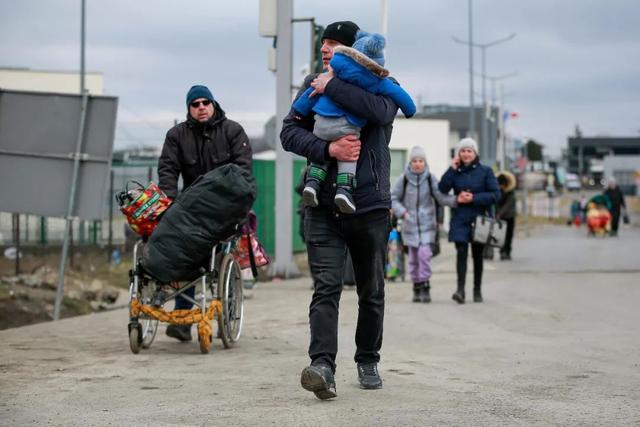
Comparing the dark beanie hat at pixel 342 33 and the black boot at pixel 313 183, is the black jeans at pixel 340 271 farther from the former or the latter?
the dark beanie hat at pixel 342 33

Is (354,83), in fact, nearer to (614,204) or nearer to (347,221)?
(347,221)

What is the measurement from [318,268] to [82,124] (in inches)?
245

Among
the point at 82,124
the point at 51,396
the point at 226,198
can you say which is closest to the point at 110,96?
the point at 82,124

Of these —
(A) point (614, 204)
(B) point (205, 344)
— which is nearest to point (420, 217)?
(B) point (205, 344)

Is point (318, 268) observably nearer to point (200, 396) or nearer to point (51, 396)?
point (200, 396)

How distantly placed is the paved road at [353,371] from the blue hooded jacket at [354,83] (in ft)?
5.07

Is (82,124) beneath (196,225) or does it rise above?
above

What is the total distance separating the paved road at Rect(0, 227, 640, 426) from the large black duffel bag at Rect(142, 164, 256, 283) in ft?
2.12

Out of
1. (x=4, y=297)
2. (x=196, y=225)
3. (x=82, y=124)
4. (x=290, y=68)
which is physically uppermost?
(x=290, y=68)

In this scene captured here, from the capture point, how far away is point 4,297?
1587 centimetres

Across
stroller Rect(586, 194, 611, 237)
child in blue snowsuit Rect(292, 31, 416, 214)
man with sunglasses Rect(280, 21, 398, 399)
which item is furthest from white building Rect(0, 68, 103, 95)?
child in blue snowsuit Rect(292, 31, 416, 214)

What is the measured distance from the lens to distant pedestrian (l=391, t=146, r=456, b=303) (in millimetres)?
14898

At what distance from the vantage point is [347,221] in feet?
23.8

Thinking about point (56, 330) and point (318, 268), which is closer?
point (318, 268)
